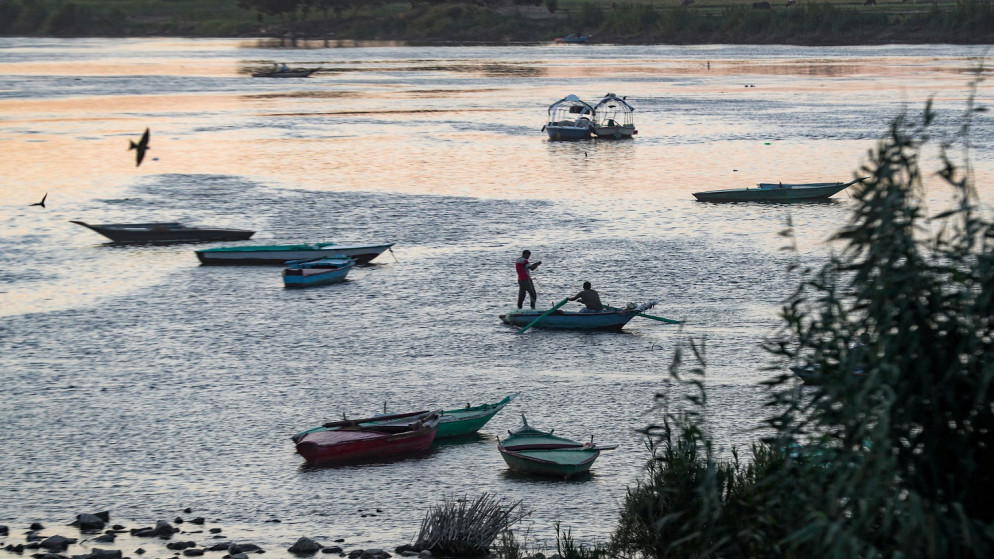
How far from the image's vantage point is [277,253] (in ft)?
132

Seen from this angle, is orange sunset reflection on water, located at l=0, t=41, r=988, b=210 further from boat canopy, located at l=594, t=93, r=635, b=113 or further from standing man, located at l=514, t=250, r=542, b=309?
A: standing man, located at l=514, t=250, r=542, b=309

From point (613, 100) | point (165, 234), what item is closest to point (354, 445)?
point (165, 234)

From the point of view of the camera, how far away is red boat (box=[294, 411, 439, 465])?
70.5 ft

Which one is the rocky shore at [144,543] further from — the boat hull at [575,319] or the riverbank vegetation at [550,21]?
the riverbank vegetation at [550,21]

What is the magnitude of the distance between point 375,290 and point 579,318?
8.06 m

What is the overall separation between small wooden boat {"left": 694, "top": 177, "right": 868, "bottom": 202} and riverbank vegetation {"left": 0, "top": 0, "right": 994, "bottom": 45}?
98.3 meters

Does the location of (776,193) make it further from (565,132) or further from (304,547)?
(304,547)

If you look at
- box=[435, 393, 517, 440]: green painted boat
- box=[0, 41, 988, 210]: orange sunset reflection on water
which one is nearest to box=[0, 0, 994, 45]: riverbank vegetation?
box=[0, 41, 988, 210]: orange sunset reflection on water

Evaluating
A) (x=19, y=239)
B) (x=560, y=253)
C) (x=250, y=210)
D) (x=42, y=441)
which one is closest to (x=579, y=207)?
(x=560, y=253)

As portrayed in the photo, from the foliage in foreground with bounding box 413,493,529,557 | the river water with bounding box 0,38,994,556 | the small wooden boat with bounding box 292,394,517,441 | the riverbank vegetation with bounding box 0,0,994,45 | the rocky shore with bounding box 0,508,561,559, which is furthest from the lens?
the riverbank vegetation with bounding box 0,0,994,45

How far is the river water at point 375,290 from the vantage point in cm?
2098

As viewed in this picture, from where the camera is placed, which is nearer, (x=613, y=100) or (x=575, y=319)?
(x=575, y=319)

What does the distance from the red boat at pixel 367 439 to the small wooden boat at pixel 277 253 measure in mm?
17807

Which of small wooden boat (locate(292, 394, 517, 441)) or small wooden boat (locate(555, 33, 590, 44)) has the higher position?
small wooden boat (locate(555, 33, 590, 44))
